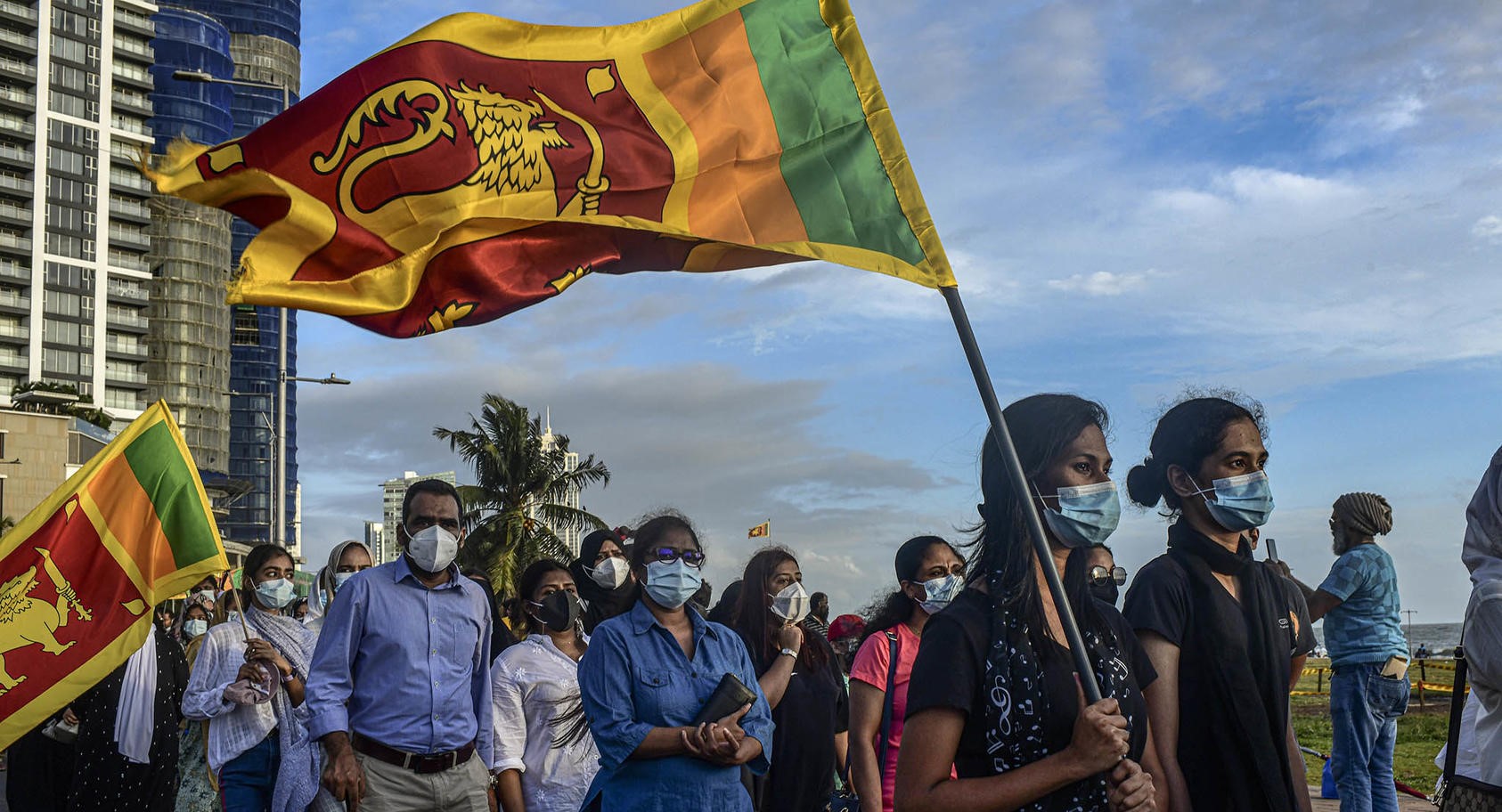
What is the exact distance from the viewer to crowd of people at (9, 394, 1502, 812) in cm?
357

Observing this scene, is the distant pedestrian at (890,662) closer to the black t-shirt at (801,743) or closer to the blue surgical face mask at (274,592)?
the black t-shirt at (801,743)

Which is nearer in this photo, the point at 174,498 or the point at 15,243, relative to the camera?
the point at 174,498

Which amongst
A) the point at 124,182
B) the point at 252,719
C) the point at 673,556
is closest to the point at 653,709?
the point at 673,556

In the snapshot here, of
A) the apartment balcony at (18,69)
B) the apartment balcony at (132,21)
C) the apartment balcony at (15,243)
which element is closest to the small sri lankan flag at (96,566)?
the apartment balcony at (15,243)

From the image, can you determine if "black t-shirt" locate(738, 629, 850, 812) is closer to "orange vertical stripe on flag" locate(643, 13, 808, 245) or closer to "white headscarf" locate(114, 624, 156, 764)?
"orange vertical stripe on flag" locate(643, 13, 808, 245)

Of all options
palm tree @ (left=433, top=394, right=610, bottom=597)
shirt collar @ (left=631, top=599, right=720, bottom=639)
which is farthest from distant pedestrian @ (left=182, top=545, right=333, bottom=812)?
palm tree @ (left=433, top=394, right=610, bottom=597)

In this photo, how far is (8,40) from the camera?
95750 millimetres

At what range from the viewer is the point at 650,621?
5.65m

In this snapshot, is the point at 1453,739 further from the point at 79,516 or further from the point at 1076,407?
the point at 79,516

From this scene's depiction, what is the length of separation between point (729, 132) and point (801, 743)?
3466 millimetres

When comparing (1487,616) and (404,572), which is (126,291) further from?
(1487,616)

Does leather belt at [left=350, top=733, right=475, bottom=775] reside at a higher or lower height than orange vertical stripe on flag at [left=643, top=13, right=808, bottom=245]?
lower

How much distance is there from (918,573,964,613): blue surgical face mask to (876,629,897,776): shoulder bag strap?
0.23m

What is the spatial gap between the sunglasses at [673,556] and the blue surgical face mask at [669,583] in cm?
3
